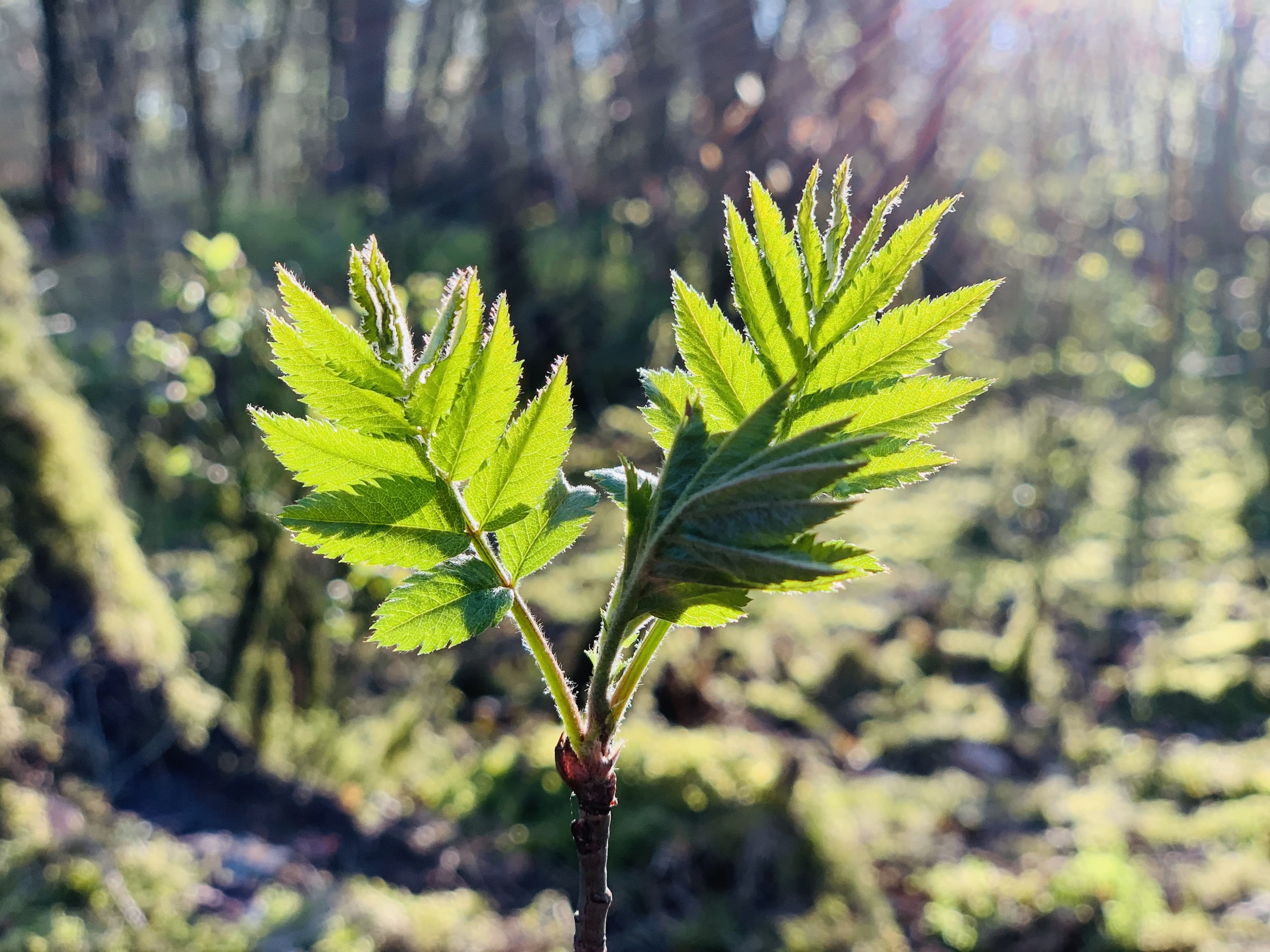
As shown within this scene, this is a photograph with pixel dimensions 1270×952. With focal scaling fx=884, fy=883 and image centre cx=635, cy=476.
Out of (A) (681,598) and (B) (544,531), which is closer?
(A) (681,598)

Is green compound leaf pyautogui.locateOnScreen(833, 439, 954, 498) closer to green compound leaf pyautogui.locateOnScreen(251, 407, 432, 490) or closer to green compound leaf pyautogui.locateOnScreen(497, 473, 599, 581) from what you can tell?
green compound leaf pyautogui.locateOnScreen(497, 473, 599, 581)

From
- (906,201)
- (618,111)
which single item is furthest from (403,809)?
(618,111)

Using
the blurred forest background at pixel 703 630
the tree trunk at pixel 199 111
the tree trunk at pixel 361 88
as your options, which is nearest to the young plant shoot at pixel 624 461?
the blurred forest background at pixel 703 630

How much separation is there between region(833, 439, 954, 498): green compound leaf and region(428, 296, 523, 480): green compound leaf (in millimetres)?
291

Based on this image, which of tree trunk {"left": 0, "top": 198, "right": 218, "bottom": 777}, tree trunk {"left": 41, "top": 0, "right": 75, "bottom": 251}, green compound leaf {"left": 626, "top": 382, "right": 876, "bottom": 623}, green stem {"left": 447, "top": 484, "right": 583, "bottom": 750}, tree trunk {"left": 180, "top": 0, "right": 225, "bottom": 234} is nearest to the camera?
green compound leaf {"left": 626, "top": 382, "right": 876, "bottom": 623}

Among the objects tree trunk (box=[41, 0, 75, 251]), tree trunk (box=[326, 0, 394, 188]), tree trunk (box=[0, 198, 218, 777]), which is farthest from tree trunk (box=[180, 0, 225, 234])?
tree trunk (box=[0, 198, 218, 777])

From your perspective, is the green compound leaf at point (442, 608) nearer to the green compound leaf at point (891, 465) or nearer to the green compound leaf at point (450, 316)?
the green compound leaf at point (450, 316)

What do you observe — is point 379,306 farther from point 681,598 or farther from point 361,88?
point 361,88

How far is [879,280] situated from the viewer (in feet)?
2.48

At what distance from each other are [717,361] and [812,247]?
12 cm

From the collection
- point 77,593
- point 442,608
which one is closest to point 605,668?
point 442,608

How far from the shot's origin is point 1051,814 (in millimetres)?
6023

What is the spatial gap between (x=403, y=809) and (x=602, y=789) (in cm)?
435

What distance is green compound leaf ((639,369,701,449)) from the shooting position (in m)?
0.79
